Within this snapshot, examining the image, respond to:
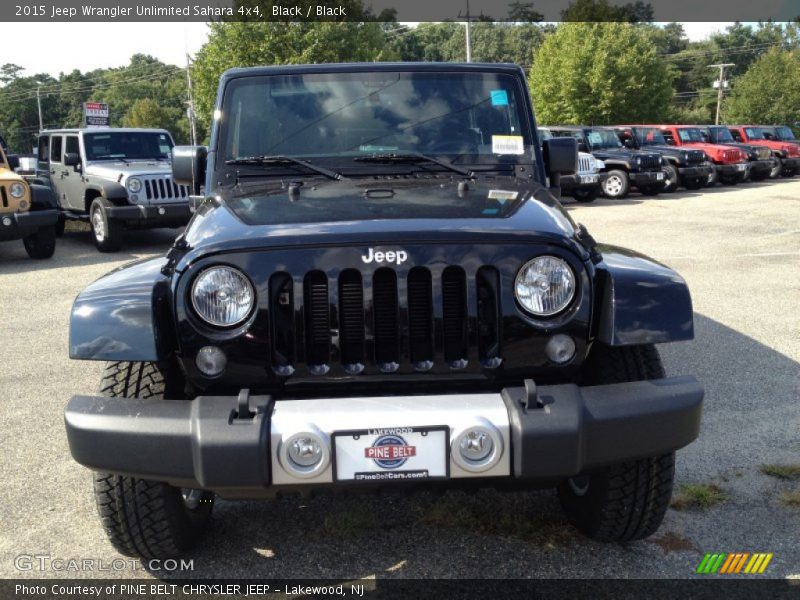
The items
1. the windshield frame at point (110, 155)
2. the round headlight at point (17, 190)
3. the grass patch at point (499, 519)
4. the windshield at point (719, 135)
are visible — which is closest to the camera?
the grass patch at point (499, 519)

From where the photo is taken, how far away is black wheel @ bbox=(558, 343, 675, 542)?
2811 millimetres

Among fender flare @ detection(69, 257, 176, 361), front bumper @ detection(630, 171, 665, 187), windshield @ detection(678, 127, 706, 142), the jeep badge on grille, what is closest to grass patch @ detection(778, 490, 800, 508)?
the jeep badge on grille

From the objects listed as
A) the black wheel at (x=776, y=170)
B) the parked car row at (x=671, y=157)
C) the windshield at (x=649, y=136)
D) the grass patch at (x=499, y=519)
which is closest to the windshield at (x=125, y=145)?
the parked car row at (x=671, y=157)

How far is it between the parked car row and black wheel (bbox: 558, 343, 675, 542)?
13515mm

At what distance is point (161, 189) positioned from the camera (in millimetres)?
11680

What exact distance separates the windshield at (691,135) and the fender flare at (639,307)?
21781 mm

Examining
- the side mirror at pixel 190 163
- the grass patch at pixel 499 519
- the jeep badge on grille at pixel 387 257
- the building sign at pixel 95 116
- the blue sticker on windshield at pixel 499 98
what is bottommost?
the grass patch at pixel 499 519

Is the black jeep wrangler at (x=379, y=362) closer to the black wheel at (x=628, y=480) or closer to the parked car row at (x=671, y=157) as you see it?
the black wheel at (x=628, y=480)

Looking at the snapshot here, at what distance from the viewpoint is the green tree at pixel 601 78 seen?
34.7 metres

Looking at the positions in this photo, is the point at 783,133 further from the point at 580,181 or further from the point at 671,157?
the point at 580,181

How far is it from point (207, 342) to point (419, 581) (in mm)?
1156

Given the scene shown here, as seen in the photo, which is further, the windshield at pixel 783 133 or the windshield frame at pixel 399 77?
the windshield at pixel 783 133

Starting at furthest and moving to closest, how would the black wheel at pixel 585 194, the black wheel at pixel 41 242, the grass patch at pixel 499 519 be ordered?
the black wheel at pixel 585 194 < the black wheel at pixel 41 242 < the grass patch at pixel 499 519

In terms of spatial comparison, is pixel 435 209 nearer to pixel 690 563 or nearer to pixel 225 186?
pixel 225 186
